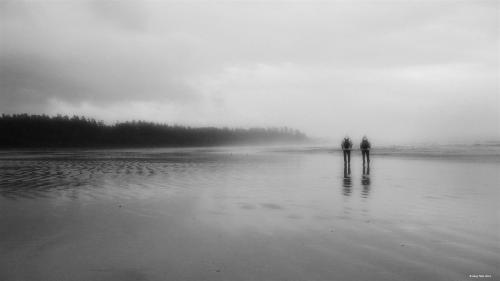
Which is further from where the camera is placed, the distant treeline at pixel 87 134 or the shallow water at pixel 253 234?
the distant treeline at pixel 87 134

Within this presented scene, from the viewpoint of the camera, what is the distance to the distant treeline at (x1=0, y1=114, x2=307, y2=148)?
375ft

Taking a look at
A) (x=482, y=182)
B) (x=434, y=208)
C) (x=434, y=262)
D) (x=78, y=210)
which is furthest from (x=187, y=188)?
(x=482, y=182)

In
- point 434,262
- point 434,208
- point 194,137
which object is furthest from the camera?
point 194,137

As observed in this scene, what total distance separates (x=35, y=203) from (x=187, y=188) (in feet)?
19.2

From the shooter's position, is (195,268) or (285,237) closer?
(195,268)

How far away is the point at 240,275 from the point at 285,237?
2.30m

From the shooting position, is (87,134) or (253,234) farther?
(87,134)

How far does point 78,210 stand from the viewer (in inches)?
428

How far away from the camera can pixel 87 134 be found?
4988 inches

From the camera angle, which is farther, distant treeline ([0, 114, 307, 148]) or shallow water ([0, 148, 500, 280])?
distant treeline ([0, 114, 307, 148])

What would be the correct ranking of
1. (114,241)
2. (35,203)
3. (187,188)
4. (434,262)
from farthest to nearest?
(187,188) < (35,203) < (114,241) < (434,262)

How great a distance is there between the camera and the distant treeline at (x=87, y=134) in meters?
114

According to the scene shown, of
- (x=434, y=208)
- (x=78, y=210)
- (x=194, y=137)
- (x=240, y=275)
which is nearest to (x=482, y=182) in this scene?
(x=434, y=208)

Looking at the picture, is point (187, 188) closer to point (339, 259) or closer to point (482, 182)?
point (339, 259)
